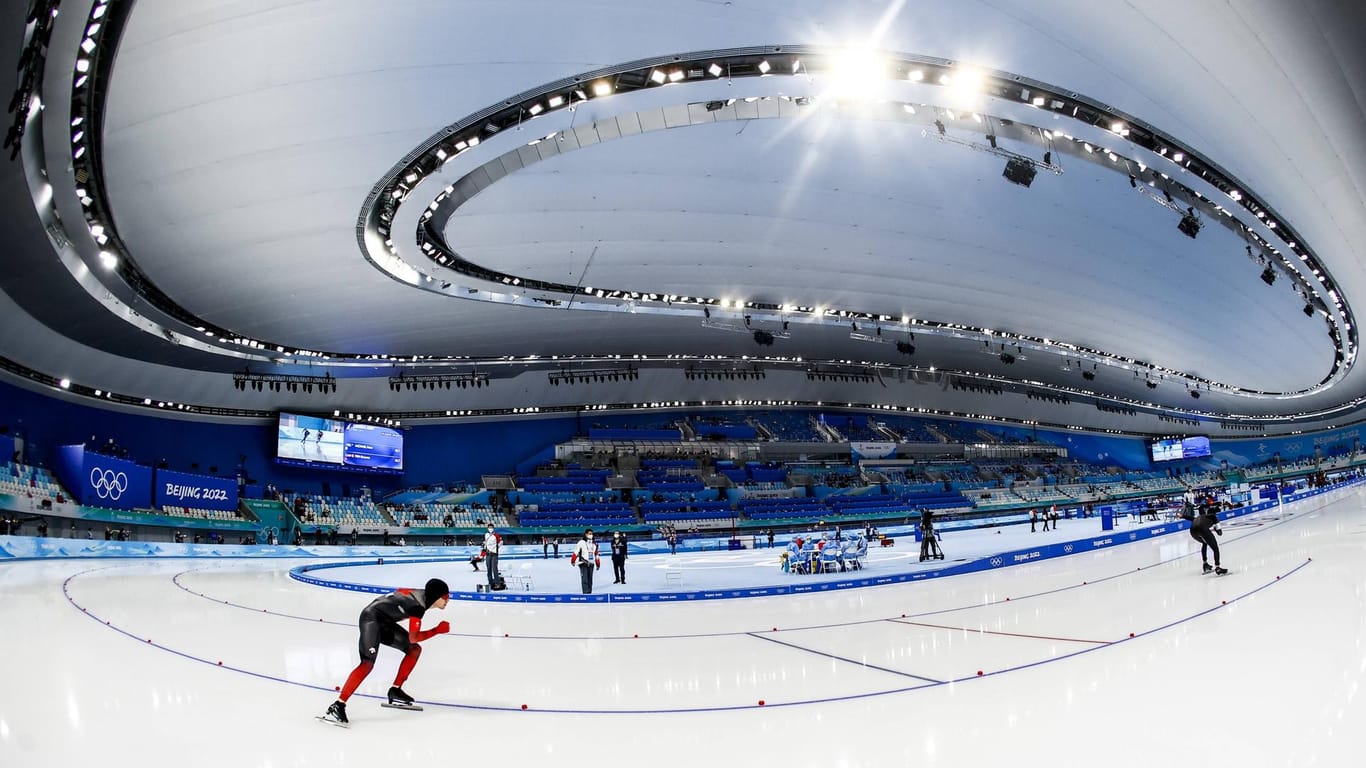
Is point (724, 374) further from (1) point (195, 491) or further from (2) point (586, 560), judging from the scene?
(2) point (586, 560)

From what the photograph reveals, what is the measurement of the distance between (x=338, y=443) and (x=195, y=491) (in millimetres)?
6413

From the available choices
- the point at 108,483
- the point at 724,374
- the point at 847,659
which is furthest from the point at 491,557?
the point at 724,374

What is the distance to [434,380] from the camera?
115ft

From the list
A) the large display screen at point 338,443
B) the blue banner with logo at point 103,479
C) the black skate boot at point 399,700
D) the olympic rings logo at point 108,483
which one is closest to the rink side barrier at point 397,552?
the blue banner with logo at point 103,479

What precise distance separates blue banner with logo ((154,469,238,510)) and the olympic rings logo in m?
1.46

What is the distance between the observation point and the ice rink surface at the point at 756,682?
4074mm

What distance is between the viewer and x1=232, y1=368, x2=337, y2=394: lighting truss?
30.5m

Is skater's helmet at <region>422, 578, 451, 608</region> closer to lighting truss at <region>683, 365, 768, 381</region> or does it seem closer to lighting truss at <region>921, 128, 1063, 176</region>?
lighting truss at <region>921, 128, 1063, 176</region>

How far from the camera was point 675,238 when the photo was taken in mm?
19156

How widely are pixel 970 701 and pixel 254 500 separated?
34431 millimetres

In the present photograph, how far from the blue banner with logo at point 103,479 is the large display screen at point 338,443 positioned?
20.3ft

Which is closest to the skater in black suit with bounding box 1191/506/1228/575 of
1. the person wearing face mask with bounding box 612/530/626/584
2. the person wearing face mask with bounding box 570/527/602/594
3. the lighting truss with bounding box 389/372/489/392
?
the person wearing face mask with bounding box 570/527/602/594

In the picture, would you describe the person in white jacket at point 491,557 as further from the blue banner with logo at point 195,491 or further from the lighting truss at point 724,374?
the lighting truss at point 724,374

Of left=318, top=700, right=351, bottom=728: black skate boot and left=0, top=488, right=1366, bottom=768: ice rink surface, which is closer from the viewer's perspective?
left=0, top=488, right=1366, bottom=768: ice rink surface
